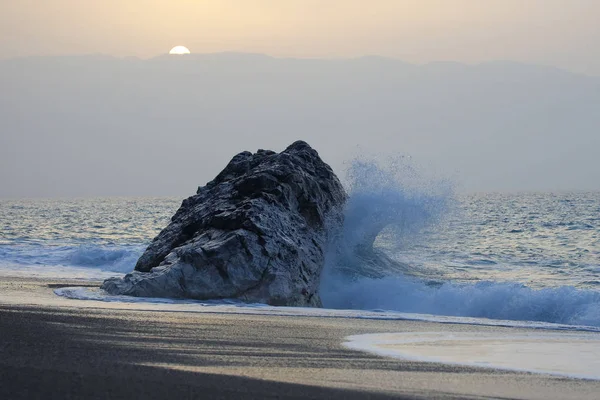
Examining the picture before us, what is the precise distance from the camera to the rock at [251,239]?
1479cm

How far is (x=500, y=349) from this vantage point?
9922 mm

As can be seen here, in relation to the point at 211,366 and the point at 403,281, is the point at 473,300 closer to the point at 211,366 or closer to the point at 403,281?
the point at 403,281

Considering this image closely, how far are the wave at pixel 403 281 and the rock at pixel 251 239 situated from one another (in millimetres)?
1031

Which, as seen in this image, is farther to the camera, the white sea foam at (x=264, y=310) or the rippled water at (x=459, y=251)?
the rippled water at (x=459, y=251)

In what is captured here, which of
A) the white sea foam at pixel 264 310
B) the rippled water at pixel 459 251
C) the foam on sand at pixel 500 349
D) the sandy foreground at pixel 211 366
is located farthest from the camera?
the rippled water at pixel 459 251

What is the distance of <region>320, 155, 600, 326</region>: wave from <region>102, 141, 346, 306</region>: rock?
40.6 inches

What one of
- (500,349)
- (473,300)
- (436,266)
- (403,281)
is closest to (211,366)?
(500,349)

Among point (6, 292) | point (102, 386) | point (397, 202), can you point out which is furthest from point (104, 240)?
point (102, 386)

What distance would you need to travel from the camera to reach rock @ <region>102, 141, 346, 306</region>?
48.5 ft

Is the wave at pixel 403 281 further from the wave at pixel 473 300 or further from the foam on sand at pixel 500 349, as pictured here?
the foam on sand at pixel 500 349

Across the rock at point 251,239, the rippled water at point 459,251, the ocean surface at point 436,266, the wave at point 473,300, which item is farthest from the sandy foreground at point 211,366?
the rippled water at point 459,251

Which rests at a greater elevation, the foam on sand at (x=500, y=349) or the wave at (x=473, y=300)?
the foam on sand at (x=500, y=349)

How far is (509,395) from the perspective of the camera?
6.80 meters

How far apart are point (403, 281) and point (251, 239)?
482 cm
